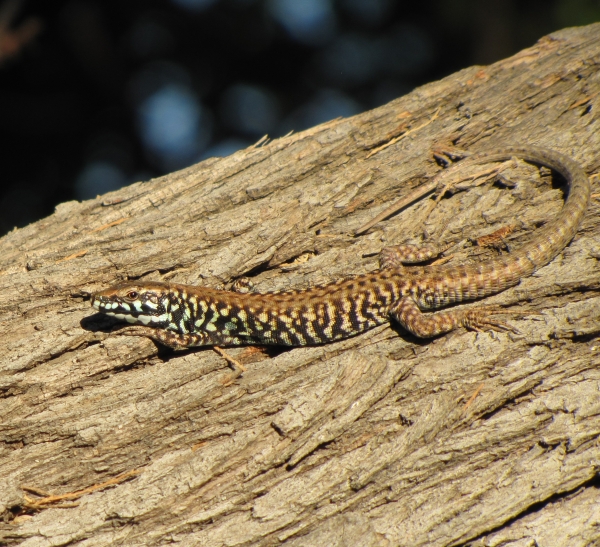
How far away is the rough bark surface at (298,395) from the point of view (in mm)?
4656

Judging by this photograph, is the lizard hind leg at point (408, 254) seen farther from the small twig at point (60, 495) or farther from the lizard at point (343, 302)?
the small twig at point (60, 495)

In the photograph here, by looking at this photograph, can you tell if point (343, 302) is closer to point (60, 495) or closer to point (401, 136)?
point (401, 136)

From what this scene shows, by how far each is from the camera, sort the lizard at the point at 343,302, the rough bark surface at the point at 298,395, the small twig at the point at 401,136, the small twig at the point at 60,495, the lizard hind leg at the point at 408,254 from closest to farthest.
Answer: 1. the rough bark surface at the point at 298,395
2. the small twig at the point at 60,495
3. the lizard at the point at 343,302
4. the lizard hind leg at the point at 408,254
5. the small twig at the point at 401,136

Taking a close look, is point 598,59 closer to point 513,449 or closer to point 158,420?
point 513,449

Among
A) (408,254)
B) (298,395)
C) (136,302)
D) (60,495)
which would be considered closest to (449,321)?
(408,254)

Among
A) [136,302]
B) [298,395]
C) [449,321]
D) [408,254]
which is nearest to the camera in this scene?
[298,395]

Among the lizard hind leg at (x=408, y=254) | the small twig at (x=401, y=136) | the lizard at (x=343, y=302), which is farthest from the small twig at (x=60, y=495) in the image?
the small twig at (x=401, y=136)

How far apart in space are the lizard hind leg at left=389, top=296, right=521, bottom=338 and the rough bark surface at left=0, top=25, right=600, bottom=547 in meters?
0.13

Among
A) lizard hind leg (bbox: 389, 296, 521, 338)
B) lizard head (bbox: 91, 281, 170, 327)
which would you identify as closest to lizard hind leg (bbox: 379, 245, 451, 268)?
lizard hind leg (bbox: 389, 296, 521, 338)

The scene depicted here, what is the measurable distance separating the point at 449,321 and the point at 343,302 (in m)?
1.07

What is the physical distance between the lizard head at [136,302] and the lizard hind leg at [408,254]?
2409 millimetres

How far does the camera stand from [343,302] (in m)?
5.63

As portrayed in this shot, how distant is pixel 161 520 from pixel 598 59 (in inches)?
282

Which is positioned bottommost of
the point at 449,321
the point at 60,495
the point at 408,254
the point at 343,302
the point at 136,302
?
the point at 60,495
